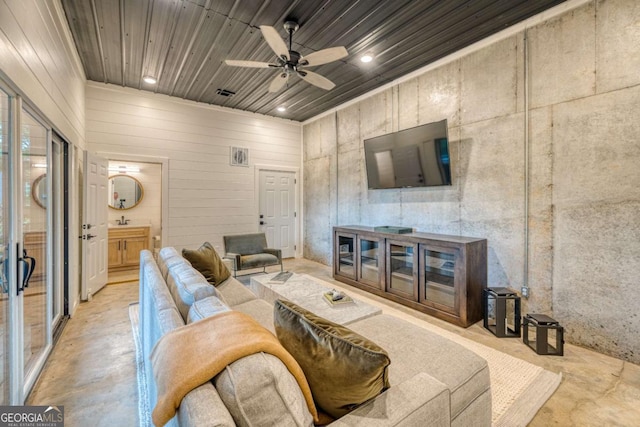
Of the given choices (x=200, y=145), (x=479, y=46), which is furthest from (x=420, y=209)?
(x=200, y=145)

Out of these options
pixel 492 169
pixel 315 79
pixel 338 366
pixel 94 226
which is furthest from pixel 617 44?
pixel 94 226

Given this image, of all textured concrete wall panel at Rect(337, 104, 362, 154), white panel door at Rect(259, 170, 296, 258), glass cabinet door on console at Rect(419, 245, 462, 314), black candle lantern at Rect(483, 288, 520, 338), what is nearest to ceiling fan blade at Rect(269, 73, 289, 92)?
textured concrete wall panel at Rect(337, 104, 362, 154)

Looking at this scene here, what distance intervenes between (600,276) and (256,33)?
4.17 meters

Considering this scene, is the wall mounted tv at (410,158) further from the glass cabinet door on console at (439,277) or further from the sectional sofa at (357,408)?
the sectional sofa at (357,408)

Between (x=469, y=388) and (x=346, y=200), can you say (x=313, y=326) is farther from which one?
(x=346, y=200)

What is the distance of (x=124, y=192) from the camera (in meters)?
5.93

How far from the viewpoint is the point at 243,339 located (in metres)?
0.91

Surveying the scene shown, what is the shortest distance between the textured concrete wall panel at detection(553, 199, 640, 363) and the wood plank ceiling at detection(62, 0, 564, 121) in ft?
6.78

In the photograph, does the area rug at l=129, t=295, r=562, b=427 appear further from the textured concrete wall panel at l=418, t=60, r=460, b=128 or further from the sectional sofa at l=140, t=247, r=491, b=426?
the textured concrete wall panel at l=418, t=60, r=460, b=128

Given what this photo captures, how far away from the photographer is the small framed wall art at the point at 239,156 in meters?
5.64

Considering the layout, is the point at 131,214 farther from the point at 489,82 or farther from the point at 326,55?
the point at 489,82

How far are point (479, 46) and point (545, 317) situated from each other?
302 centimetres

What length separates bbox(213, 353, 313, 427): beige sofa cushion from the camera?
31.0 inches

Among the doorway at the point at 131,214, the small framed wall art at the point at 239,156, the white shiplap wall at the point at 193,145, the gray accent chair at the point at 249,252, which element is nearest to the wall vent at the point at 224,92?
the white shiplap wall at the point at 193,145
